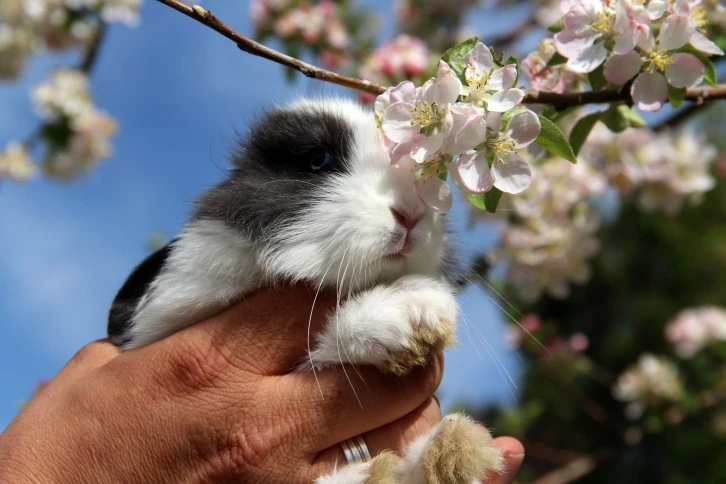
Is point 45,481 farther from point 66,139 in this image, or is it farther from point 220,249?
point 66,139

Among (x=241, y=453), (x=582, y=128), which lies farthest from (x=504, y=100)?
(x=241, y=453)

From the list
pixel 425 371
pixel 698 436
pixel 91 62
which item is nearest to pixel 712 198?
pixel 698 436

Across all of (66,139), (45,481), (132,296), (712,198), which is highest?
(66,139)

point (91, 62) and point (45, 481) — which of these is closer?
point (45, 481)

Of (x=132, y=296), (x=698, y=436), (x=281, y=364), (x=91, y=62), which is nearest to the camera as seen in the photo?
(x=281, y=364)

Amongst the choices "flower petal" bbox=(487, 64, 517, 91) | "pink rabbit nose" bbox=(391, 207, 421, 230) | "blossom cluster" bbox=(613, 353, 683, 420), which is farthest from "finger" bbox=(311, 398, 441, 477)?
"blossom cluster" bbox=(613, 353, 683, 420)

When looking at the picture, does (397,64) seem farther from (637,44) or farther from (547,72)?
(637,44)

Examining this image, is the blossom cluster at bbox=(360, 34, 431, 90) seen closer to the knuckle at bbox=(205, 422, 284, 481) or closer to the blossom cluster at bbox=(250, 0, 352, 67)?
the blossom cluster at bbox=(250, 0, 352, 67)
